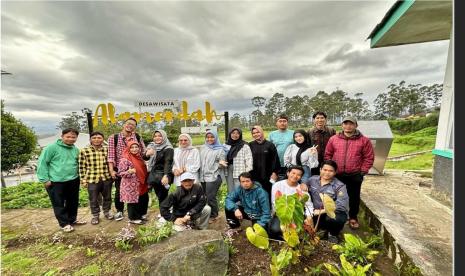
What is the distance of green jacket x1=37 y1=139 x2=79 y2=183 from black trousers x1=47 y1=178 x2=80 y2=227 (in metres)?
0.12

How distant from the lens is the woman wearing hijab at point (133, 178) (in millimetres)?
3701

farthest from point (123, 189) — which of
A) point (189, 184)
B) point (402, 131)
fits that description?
point (402, 131)

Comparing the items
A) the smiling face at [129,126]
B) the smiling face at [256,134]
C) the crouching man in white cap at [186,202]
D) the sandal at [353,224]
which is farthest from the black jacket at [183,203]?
the sandal at [353,224]

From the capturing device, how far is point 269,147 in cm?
362

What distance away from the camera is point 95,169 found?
3.77 meters

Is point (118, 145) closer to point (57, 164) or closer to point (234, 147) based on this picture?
point (57, 164)

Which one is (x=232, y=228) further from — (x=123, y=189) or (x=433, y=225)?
(x=433, y=225)

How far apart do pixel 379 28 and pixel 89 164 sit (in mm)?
6027

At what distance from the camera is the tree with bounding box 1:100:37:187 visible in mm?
9305

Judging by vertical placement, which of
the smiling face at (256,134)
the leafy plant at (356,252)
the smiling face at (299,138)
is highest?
the smiling face at (256,134)

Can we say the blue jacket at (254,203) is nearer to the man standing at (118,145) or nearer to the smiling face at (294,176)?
the smiling face at (294,176)

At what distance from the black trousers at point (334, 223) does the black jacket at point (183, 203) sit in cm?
172

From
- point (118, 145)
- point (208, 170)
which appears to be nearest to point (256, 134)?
point (208, 170)

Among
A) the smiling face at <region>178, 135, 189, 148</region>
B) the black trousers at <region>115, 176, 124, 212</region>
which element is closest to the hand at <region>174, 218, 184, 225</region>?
the smiling face at <region>178, 135, 189, 148</region>
